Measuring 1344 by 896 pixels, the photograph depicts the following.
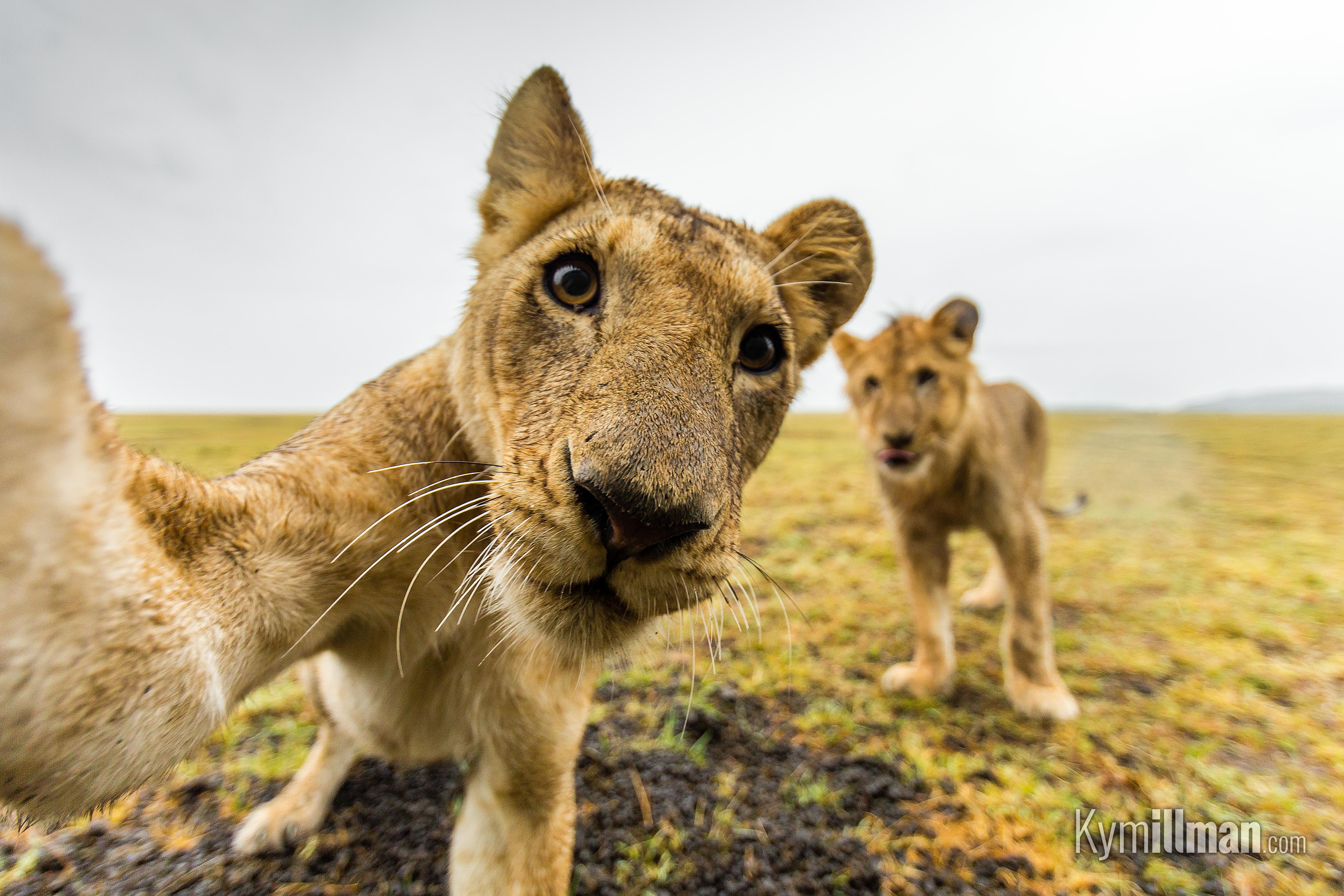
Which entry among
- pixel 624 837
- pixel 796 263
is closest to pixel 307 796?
pixel 624 837

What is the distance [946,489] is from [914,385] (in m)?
0.72

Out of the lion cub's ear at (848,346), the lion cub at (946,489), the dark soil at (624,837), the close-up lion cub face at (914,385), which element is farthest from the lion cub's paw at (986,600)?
the dark soil at (624,837)

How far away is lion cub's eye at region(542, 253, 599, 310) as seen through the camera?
1.94m

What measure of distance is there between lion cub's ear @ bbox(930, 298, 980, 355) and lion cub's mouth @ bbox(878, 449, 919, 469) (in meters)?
0.96

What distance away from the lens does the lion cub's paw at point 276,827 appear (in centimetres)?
245

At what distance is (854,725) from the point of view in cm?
351

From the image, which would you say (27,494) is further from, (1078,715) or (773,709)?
(1078,715)

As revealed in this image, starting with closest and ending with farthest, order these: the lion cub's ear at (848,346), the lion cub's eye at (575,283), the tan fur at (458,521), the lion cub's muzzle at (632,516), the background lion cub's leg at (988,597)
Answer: the tan fur at (458,521)
the lion cub's muzzle at (632,516)
the lion cub's eye at (575,283)
the lion cub's ear at (848,346)
the background lion cub's leg at (988,597)

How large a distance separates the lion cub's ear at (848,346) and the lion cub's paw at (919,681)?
223 cm

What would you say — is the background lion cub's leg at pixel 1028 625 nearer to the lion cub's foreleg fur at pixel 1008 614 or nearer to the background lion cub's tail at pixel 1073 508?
the lion cub's foreleg fur at pixel 1008 614

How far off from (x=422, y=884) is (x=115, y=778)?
149 cm

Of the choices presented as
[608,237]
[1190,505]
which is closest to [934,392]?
[608,237]

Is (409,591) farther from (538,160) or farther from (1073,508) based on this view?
(1073,508)

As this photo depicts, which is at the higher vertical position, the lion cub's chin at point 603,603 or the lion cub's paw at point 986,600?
the lion cub's chin at point 603,603
